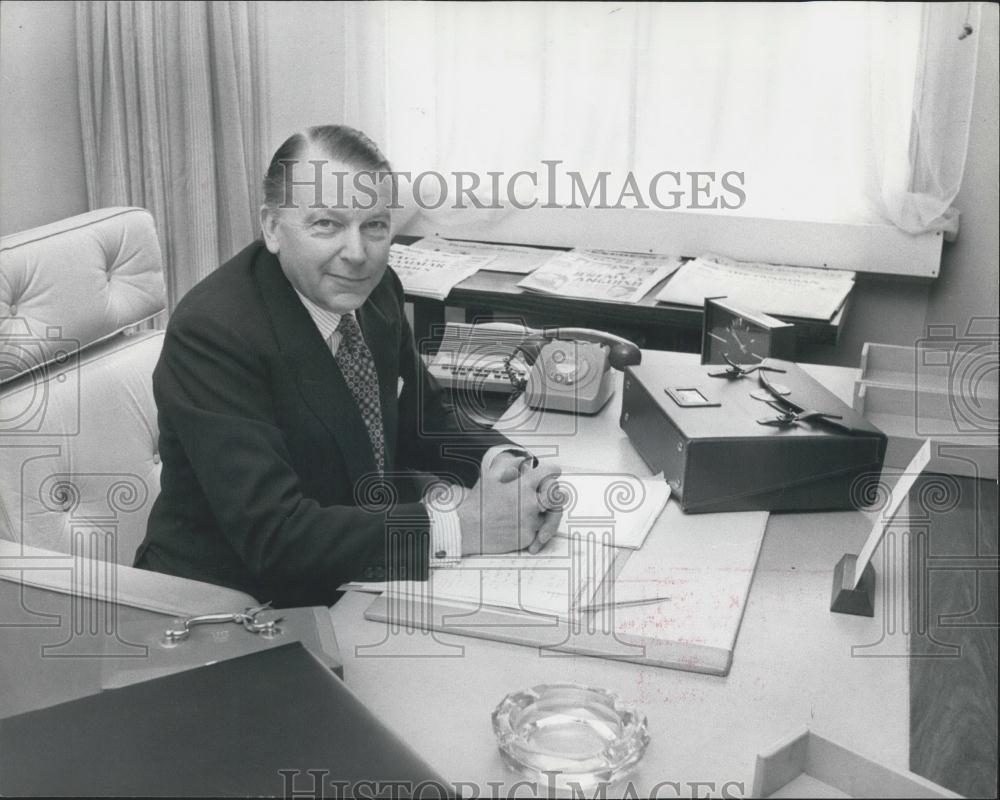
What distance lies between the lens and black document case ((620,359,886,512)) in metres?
1.45

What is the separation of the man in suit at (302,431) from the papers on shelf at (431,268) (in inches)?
33.4


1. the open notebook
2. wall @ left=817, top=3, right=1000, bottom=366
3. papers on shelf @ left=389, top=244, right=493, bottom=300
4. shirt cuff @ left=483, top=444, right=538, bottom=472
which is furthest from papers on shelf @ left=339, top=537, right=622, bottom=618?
wall @ left=817, top=3, right=1000, bottom=366

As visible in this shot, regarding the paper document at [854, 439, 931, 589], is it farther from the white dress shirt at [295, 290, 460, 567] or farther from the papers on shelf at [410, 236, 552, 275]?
the papers on shelf at [410, 236, 552, 275]

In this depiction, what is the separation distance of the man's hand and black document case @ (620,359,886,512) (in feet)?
0.71

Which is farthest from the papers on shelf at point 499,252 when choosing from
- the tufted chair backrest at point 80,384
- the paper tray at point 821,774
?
the paper tray at point 821,774

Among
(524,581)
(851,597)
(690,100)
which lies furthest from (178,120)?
(851,597)

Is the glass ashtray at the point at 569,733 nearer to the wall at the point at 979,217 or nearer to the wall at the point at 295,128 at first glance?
the wall at the point at 295,128

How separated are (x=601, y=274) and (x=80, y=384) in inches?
57.5

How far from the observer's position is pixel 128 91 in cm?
226

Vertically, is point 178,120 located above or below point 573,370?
above

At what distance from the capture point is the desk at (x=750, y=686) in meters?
0.97

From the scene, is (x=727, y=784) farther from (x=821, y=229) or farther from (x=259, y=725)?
(x=821, y=229)

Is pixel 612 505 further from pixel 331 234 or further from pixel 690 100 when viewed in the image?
pixel 690 100

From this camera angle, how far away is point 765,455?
1.46 meters
